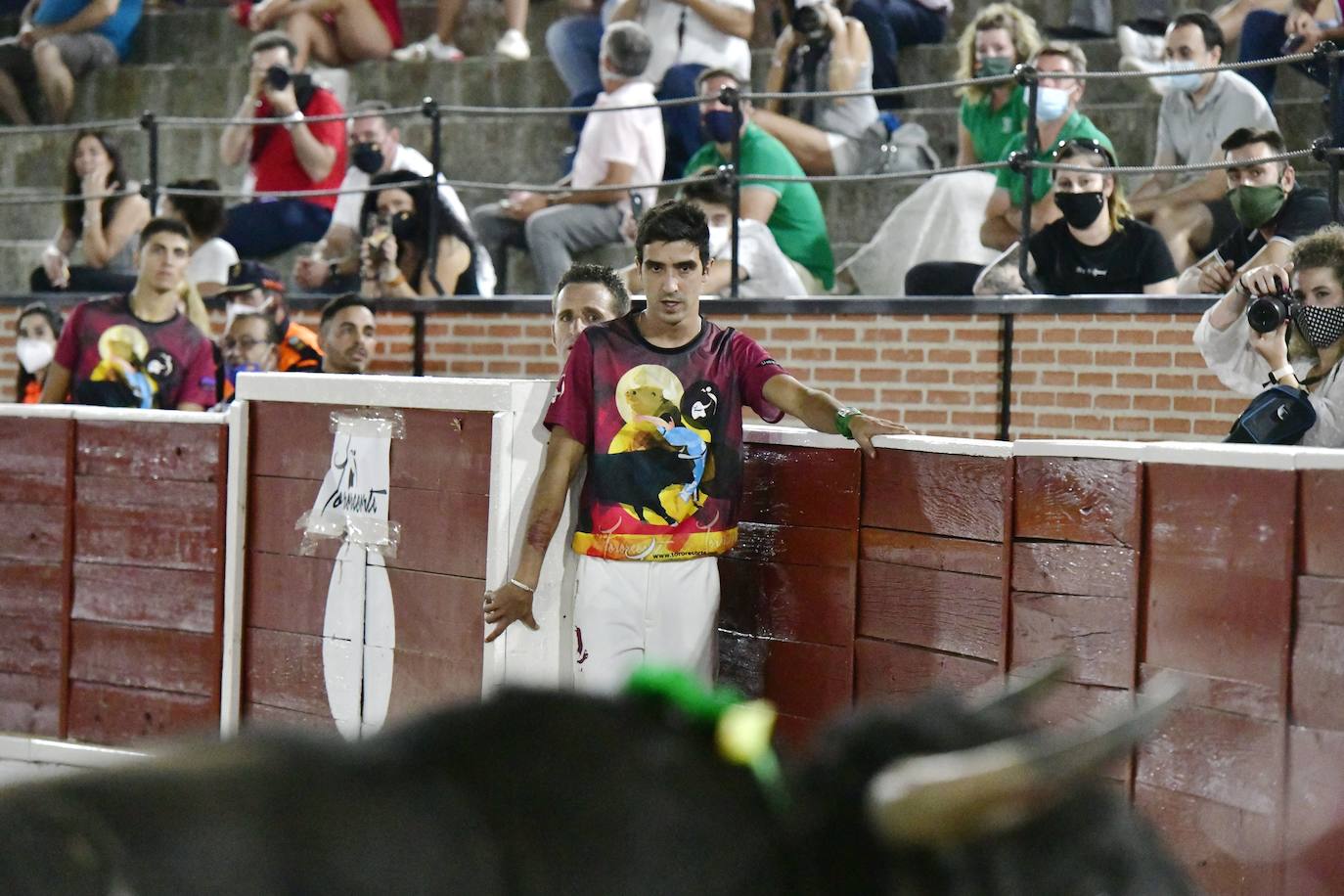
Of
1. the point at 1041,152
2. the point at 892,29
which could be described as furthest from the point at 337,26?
the point at 1041,152

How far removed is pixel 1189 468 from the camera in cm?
371

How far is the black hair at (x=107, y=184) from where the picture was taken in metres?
8.98

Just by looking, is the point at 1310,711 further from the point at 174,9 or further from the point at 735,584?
the point at 174,9

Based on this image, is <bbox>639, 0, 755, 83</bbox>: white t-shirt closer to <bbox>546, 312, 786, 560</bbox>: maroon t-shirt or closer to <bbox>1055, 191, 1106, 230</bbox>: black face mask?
<bbox>1055, 191, 1106, 230</bbox>: black face mask

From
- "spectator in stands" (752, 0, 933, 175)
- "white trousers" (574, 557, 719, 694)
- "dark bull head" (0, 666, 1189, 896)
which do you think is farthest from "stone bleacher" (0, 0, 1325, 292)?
"dark bull head" (0, 666, 1189, 896)

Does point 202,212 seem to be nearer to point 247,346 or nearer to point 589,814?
point 247,346

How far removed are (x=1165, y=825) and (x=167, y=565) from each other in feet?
11.2

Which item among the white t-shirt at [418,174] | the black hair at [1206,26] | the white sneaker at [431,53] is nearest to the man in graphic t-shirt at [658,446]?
the black hair at [1206,26]

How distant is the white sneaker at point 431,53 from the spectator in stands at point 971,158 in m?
3.38

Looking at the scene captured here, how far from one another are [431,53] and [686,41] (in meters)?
2.16

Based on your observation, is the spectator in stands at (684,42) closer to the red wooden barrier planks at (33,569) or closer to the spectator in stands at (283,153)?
the spectator in stands at (283,153)

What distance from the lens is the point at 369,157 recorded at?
8.55 meters

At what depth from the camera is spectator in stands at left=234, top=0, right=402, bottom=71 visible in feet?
33.8

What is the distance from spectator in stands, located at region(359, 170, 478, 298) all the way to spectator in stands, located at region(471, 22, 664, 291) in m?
0.34
